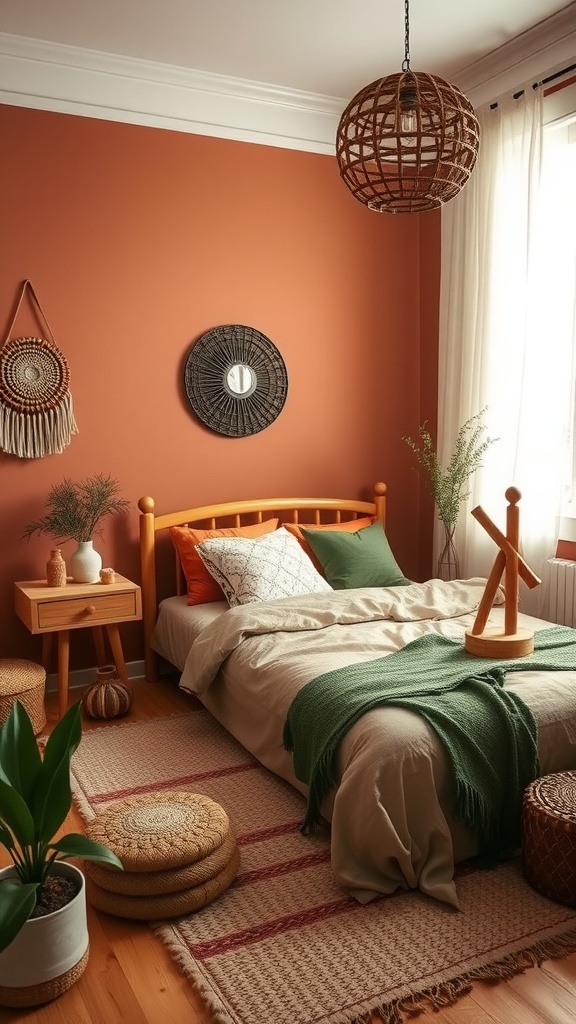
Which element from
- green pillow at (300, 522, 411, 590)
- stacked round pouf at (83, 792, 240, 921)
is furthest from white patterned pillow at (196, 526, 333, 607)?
stacked round pouf at (83, 792, 240, 921)

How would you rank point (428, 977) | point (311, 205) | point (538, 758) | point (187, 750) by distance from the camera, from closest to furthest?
point (428, 977)
point (538, 758)
point (187, 750)
point (311, 205)

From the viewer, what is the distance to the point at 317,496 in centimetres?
478

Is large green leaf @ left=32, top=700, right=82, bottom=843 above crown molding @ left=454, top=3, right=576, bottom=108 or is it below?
below

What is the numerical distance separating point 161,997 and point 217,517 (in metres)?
2.65

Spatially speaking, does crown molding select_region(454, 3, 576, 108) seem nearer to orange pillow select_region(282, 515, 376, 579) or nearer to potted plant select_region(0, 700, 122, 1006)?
orange pillow select_region(282, 515, 376, 579)

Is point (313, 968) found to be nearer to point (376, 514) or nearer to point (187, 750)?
point (187, 750)

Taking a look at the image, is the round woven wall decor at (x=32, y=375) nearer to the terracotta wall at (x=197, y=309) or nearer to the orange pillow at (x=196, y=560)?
the terracotta wall at (x=197, y=309)

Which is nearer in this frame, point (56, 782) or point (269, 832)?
point (56, 782)

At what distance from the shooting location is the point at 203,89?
4.20 m

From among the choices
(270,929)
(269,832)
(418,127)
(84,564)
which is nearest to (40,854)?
(270,929)

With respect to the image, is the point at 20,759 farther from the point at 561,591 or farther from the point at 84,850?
the point at 561,591

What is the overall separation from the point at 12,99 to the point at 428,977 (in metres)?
3.72

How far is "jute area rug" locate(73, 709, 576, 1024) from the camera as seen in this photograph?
6.55 feet

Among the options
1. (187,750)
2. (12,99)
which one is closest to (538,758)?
(187,750)
